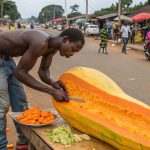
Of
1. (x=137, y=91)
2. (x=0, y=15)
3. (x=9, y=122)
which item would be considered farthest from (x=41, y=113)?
(x=0, y=15)

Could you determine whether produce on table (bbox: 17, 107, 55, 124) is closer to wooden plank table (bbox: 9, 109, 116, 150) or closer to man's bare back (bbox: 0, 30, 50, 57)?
wooden plank table (bbox: 9, 109, 116, 150)

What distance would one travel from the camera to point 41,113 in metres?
4.41

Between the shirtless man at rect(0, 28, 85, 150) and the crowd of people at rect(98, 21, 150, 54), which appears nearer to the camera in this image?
the shirtless man at rect(0, 28, 85, 150)

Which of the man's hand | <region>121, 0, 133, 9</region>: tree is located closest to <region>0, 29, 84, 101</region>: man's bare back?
the man's hand

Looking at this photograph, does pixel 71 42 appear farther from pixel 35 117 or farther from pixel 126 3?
pixel 126 3

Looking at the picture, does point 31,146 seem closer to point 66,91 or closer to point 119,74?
point 66,91

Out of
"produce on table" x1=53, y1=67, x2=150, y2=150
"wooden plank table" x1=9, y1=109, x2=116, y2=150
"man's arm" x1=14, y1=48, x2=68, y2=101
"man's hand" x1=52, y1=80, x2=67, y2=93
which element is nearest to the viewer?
"produce on table" x1=53, y1=67, x2=150, y2=150

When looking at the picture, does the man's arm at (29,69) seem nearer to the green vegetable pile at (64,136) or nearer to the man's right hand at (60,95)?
the man's right hand at (60,95)

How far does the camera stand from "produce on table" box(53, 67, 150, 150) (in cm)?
349

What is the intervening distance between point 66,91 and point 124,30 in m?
15.4

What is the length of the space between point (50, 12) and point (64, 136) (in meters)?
156

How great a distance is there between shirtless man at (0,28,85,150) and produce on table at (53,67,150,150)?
167 mm

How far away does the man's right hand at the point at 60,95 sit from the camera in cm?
408

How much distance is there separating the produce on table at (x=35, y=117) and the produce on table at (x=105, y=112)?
160mm
